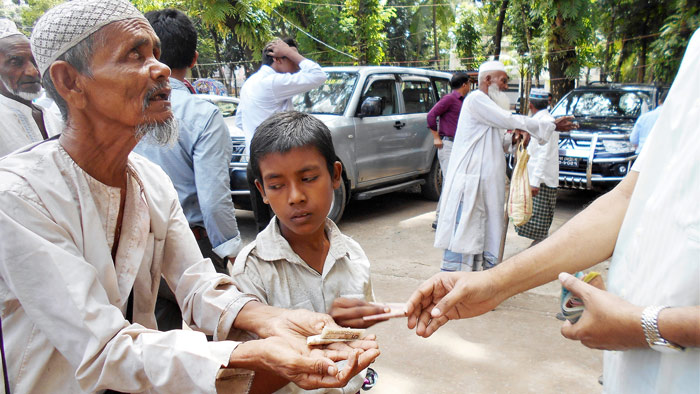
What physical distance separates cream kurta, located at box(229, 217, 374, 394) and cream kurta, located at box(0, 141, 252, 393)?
1.29 ft

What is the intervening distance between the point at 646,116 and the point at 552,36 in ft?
15.8

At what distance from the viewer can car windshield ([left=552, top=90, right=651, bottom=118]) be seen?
314 inches

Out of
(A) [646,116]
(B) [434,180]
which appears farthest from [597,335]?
(B) [434,180]

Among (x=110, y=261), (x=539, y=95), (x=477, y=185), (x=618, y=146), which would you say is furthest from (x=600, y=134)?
(x=110, y=261)

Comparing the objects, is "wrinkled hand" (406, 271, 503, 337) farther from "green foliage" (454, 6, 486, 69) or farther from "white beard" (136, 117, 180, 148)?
"green foliage" (454, 6, 486, 69)

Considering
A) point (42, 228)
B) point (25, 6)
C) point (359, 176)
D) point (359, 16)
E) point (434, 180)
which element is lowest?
point (434, 180)

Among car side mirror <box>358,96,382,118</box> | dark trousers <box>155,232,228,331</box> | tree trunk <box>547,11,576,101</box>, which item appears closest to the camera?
dark trousers <box>155,232,228,331</box>

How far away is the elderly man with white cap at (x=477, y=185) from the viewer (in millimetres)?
4148

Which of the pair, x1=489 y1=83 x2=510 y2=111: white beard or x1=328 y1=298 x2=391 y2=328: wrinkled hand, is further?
x1=489 y1=83 x2=510 y2=111: white beard

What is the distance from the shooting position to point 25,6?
2328 centimetres

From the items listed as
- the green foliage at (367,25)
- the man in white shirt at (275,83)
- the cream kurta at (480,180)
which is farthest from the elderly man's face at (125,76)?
the green foliage at (367,25)

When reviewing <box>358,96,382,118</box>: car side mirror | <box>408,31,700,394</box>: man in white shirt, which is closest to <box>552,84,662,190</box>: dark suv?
<box>358,96,382,118</box>: car side mirror

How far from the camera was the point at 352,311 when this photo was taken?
5.12 feet

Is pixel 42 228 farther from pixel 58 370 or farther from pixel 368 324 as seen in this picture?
pixel 368 324
